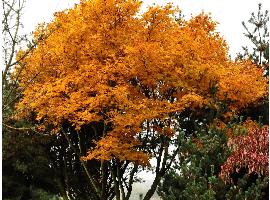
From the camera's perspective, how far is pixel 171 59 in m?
18.5

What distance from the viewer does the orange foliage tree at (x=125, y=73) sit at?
727 inches

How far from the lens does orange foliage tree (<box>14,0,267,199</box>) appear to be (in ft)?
60.6

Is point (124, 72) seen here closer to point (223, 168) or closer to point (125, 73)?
point (125, 73)

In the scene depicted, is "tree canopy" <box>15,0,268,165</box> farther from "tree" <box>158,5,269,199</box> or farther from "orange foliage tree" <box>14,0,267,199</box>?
"tree" <box>158,5,269,199</box>

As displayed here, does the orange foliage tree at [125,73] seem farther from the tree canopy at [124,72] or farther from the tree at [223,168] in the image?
the tree at [223,168]

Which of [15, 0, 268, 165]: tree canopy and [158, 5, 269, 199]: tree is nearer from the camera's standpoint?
[158, 5, 269, 199]: tree

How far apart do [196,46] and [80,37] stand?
4703mm

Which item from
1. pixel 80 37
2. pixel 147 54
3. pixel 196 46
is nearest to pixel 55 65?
pixel 80 37

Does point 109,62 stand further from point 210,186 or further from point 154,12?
point 210,186

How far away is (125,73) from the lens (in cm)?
1861

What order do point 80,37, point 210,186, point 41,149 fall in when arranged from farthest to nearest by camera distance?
point 41,149 < point 80,37 < point 210,186

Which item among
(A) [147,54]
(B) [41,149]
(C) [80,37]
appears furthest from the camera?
(B) [41,149]

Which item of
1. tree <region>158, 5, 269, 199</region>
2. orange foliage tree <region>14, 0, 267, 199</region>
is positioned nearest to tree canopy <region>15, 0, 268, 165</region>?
orange foliage tree <region>14, 0, 267, 199</region>

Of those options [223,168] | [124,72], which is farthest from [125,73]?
[223,168]
